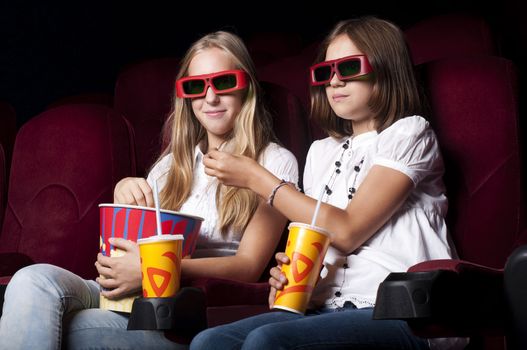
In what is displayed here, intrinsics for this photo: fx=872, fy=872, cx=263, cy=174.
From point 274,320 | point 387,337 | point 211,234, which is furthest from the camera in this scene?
point 211,234

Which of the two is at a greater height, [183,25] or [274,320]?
[183,25]

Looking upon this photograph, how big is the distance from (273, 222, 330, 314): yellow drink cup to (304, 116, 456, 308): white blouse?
135 millimetres

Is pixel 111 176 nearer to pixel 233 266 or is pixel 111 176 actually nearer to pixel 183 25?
pixel 233 266

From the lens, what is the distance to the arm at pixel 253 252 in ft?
5.17

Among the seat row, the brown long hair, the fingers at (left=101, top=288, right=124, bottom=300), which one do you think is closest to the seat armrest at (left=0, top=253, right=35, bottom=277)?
the seat row

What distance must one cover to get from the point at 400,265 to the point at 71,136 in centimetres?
93

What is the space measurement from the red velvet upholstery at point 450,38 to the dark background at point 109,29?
92 centimetres

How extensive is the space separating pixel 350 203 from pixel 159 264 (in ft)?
1.10

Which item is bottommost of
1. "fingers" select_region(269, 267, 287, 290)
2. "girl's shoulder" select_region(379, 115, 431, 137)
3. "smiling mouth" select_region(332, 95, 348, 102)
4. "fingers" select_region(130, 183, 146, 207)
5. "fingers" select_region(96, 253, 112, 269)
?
"fingers" select_region(96, 253, 112, 269)

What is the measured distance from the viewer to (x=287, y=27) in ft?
10.9

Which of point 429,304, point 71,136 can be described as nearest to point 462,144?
point 429,304

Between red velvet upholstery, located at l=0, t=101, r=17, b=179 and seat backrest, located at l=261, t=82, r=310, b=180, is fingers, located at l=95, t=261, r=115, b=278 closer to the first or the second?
seat backrest, located at l=261, t=82, r=310, b=180

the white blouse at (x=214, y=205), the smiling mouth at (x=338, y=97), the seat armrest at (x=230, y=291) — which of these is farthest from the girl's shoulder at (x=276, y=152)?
the seat armrest at (x=230, y=291)

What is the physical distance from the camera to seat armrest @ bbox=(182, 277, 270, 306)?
55.5 inches
